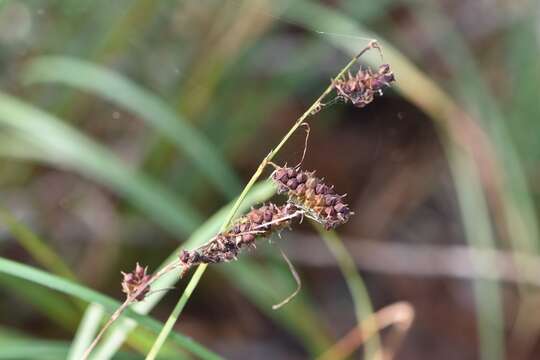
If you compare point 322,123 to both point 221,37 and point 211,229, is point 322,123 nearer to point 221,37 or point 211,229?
point 221,37

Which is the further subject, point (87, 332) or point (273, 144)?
point (273, 144)

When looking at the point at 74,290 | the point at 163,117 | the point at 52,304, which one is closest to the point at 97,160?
the point at 163,117

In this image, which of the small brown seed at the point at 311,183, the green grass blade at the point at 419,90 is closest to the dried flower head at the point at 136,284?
the small brown seed at the point at 311,183

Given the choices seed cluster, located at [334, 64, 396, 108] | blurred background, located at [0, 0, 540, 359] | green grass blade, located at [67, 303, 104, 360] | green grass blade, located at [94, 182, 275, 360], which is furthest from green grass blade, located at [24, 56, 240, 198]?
seed cluster, located at [334, 64, 396, 108]

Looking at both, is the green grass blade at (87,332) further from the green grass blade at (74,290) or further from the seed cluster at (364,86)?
the seed cluster at (364,86)

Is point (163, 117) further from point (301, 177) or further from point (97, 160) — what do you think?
point (301, 177)

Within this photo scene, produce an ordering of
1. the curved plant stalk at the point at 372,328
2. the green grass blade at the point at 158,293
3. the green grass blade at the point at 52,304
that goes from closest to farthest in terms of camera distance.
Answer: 1. the green grass blade at the point at 158,293
2. the curved plant stalk at the point at 372,328
3. the green grass blade at the point at 52,304

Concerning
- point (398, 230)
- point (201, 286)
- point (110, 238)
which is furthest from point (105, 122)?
point (398, 230)
